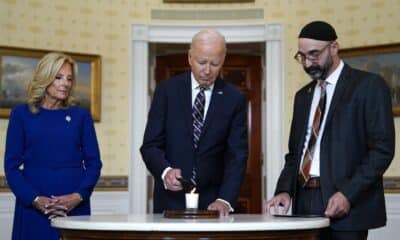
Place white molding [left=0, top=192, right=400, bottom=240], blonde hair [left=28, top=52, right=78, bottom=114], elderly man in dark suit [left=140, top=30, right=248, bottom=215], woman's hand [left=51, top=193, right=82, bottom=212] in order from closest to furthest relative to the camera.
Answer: elderly man in dark suit [left=140, top=30, right=248, bottom=215]
woman's hand [left=51, top=193, right=82, bottom=212]
blonde hair [left=28, top=52, right=78, bottom=114]
white molding [left=0, top=192, right=400, bottom=240]

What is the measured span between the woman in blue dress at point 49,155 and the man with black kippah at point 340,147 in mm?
1155

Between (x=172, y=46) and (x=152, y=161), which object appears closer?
(x=152, y=161)

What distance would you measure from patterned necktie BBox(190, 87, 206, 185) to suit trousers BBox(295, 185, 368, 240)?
586 millimetres

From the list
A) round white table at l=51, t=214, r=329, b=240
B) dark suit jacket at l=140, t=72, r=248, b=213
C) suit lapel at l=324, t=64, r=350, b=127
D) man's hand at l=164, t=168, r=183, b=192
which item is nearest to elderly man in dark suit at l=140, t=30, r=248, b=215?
dark suit jacket at l=140, t=72, r=248, b=213

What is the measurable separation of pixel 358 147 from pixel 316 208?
0.36 metres

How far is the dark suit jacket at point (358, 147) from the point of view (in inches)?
137

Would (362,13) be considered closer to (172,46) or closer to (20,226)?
(172,46)

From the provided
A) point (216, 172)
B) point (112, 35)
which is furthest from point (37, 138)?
point (112, 35)

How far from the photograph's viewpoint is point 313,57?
365 cm

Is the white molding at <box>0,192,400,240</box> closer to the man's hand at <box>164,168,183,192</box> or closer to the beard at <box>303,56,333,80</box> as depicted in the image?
the beard at <box>303,56,333,80</box>

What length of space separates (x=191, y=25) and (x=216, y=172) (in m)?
4.61

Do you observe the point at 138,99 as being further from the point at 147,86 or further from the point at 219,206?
the point at 219,206

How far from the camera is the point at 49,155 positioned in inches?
165

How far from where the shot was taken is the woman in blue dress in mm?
4129
